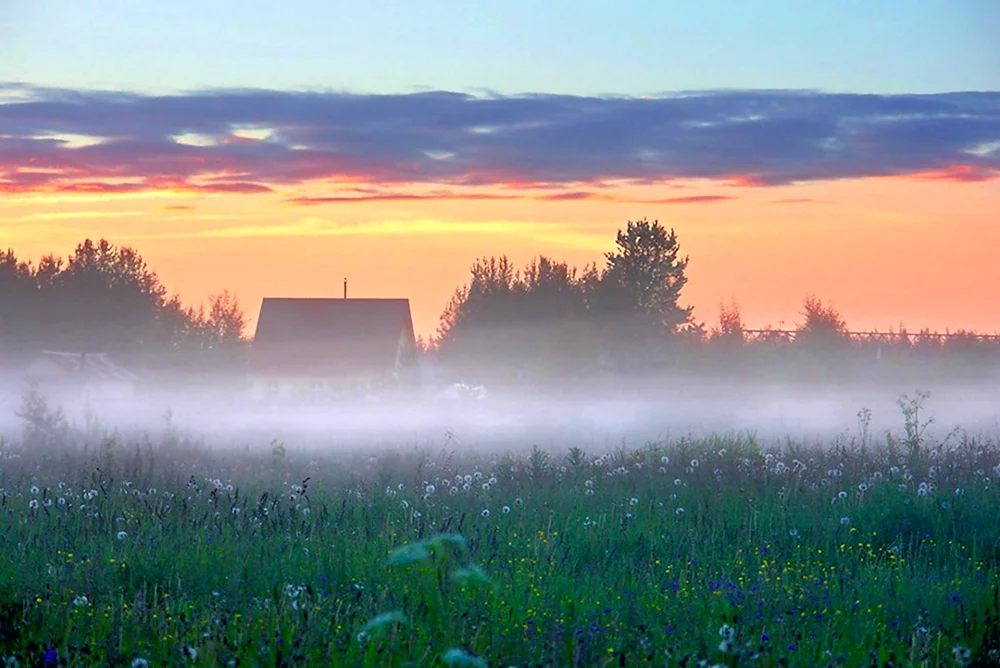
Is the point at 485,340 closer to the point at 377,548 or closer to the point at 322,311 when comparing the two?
the point at 322,311

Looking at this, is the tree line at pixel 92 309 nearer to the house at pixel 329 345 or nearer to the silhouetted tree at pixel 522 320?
the house at pixel 329 345

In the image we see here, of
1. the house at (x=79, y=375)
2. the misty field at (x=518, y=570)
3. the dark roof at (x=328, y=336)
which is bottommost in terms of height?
the house at (x=79, y=375)

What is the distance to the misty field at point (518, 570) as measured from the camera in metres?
6.11

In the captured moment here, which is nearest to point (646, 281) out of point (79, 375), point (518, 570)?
point (79, 375)

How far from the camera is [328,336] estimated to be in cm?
6075

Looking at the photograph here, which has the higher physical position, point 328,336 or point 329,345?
point 328,336

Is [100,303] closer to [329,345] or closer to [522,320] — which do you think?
[329,345]

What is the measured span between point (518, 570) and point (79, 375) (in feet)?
170

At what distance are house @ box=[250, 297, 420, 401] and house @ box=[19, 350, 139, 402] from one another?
22.0ft

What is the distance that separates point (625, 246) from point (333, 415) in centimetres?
1991

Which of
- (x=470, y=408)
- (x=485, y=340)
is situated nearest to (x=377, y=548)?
(x=470, y=408)

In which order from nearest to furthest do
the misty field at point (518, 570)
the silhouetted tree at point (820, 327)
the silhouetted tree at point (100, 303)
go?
the misty field at point (518, 570), the silhouetted tree at point (820, 327), the silhouetted tree at point (100, 303)

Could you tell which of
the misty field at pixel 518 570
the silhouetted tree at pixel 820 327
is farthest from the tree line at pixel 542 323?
the misty field at pixel 518 570

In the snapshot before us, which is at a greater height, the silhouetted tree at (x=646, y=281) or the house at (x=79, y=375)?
the silhouetted tree at (x=646, y=281)
